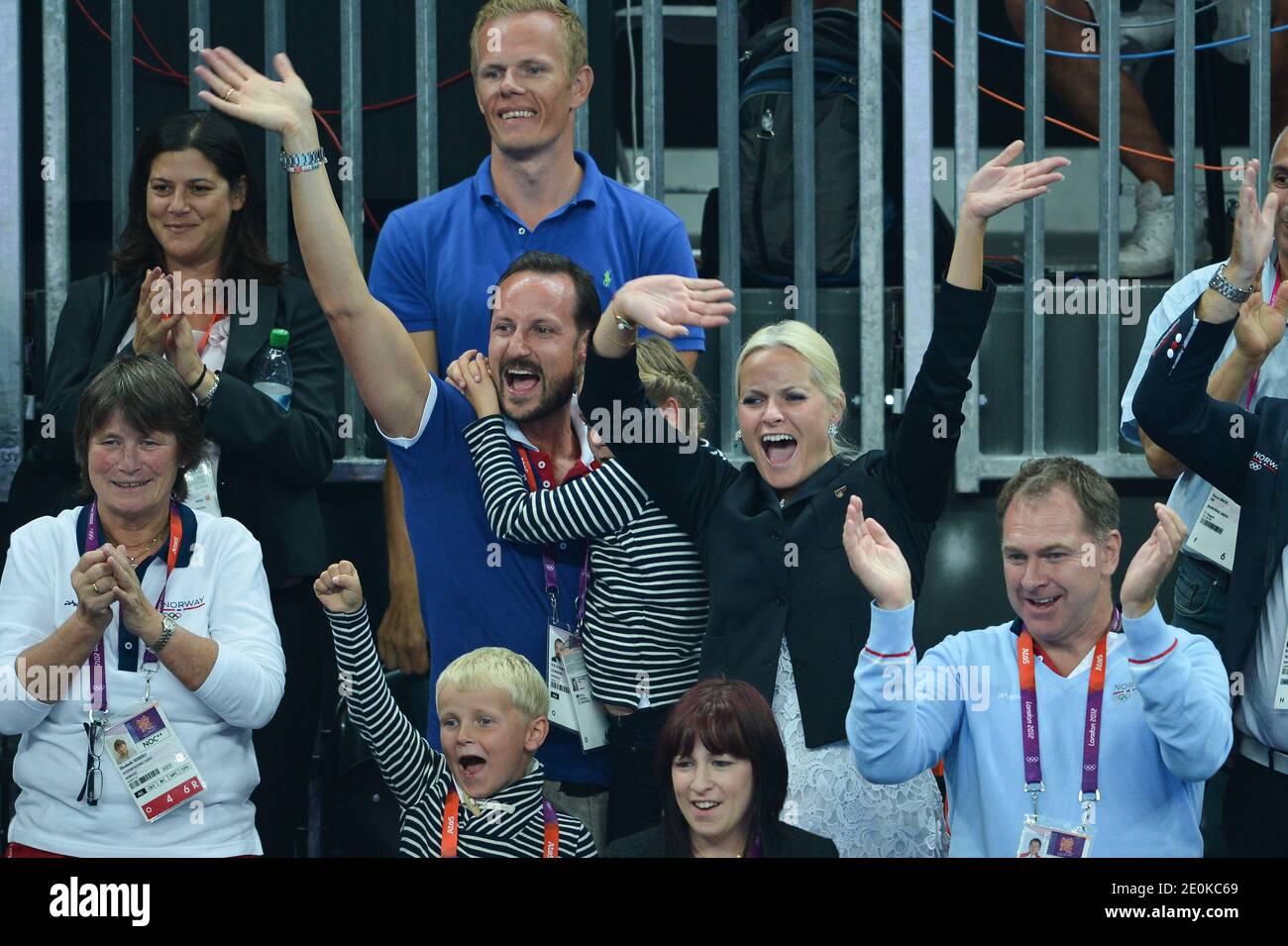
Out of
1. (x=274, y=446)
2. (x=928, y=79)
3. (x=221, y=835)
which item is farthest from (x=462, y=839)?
(x=928, y=79)

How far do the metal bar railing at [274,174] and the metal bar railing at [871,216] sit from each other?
1489 mm

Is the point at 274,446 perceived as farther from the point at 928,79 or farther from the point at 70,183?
the point at 928,79

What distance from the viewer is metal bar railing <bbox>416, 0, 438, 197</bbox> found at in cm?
480

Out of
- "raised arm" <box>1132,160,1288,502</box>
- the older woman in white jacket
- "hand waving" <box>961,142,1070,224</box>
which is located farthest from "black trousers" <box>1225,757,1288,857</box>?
the older woman in white jacket

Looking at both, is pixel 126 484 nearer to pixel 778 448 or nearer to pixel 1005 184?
pixel 778 448

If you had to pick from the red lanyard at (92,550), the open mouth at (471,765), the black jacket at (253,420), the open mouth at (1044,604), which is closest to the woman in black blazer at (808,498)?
the open mouth at (1044,604)

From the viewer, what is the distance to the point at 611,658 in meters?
3.82

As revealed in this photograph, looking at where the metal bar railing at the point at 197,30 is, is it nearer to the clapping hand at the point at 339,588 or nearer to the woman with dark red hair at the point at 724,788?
the clapping hand at the point at 339,588

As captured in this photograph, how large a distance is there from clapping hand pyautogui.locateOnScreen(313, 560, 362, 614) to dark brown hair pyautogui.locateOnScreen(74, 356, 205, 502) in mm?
372

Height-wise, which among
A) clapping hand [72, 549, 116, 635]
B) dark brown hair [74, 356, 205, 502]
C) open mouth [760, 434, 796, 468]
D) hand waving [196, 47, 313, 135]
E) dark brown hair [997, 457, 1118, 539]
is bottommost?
clapping hand [72, 549, 116, 635]

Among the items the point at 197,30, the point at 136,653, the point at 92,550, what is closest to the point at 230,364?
the point at 92,550

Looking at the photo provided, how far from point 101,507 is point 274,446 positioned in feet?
1.40

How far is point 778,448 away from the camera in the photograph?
3.80 meters

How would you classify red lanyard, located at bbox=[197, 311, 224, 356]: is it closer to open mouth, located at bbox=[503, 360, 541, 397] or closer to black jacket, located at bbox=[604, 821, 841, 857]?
A: open mouth, located at bbox=[503, 360, 541, 397]
